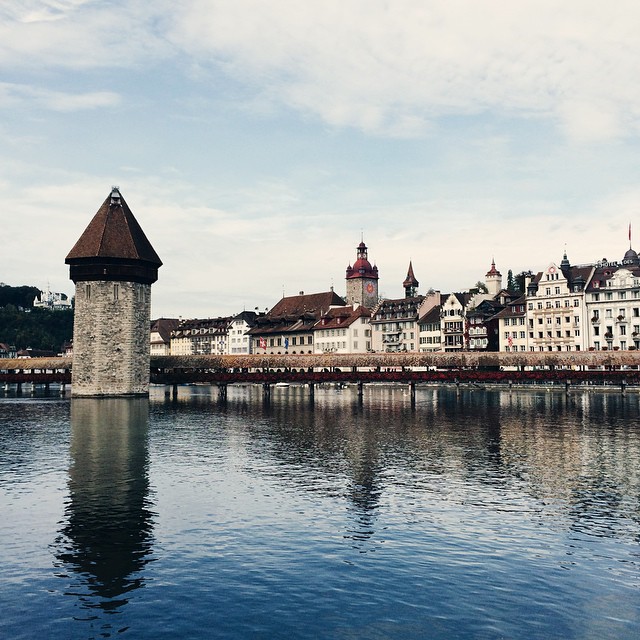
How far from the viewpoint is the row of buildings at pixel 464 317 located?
346ft

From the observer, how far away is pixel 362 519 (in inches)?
899

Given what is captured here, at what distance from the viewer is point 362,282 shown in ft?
502

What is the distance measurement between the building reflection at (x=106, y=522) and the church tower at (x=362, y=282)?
366 feet

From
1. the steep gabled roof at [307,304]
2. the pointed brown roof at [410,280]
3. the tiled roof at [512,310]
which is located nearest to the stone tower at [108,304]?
the tiled roof at [512,310]

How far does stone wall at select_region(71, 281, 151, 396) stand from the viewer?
8225 cm

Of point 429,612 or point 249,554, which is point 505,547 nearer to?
point 429,612

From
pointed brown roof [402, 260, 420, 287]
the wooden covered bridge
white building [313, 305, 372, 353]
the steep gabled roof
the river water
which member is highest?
pointed brown roof [402, 260, 420, 287]

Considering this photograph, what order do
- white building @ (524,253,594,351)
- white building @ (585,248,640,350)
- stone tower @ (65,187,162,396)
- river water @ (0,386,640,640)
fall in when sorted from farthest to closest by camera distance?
white building @ (524,253,594,351)
white building @ (585,248,640,350)
stone tower @ (65,187,162,396)
river water @ (0,386,640,640)

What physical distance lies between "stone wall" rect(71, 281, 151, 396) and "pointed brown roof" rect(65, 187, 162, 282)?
125 centimetres

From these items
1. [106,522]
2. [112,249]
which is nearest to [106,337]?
[112,249]

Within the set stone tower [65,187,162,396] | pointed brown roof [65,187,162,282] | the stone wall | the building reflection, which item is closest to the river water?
the building reflection

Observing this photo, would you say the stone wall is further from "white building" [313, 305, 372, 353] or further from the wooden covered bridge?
"white building" [313, 305, 372, 353]

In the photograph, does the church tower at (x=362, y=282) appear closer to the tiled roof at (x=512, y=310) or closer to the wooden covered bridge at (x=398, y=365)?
the tiled roof at (x=512, y=310)

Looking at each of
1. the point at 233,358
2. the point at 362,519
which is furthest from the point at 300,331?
the point at 362,519
